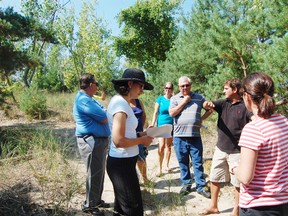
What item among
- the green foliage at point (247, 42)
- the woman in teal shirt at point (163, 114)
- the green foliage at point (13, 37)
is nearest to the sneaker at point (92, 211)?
the woman in teal shirt at point (163, 114)

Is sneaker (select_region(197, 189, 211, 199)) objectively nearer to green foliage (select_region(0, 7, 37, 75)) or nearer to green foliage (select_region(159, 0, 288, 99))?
green foliage (select_region(159, 0, 288, 99))

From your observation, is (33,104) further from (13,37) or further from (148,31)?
(148,31)

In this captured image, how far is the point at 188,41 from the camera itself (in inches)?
431

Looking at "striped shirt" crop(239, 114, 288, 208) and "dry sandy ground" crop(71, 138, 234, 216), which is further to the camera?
"dry sandy ground" crop(71, 138, 234, 216)

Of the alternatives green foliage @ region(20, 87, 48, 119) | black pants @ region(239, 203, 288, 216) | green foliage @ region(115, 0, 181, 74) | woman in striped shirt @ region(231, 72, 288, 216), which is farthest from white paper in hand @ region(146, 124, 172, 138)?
green foliage @ region(115, 0, 181, 74)

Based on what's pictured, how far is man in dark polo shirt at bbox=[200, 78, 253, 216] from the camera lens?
10.9 feet

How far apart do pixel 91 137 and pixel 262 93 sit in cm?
213

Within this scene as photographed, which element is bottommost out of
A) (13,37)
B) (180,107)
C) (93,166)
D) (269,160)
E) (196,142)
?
(93,166)

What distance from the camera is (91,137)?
130 inches

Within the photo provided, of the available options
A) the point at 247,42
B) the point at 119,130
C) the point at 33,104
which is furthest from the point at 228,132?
the point at 33,104

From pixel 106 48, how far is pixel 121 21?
212 inches

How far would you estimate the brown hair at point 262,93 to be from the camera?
5.37 ft

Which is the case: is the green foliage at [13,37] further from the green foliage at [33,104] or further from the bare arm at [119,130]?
the bare arm at [119,130]

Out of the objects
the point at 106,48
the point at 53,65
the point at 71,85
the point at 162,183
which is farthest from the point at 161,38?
the point at 53,65
